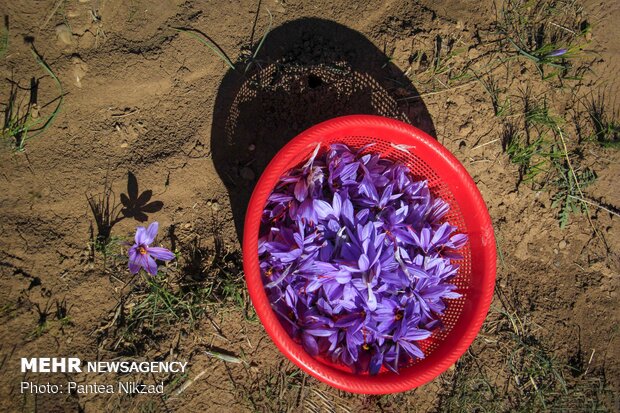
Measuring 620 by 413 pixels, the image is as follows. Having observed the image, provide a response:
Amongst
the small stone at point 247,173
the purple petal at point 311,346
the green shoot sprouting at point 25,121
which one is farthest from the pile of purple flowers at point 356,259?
the green shoot sprouting at point 25,121

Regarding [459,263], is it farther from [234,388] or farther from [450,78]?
[234,388]

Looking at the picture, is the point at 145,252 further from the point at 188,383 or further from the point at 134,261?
the point at 188,383

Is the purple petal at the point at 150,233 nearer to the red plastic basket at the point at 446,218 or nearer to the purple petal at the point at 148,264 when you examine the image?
the purple petal at the point at 148,264

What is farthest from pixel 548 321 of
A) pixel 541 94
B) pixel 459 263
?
pixel 541 94

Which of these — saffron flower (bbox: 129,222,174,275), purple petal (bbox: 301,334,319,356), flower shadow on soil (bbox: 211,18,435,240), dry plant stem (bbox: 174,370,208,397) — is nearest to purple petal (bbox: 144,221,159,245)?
saffron flower (bbox: 129,222,174,275)

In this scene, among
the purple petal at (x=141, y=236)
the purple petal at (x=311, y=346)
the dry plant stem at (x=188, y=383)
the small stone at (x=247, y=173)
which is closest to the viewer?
the purple petal at (x=311, y=346)

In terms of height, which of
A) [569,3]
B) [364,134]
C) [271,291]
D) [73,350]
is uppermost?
[569,3]

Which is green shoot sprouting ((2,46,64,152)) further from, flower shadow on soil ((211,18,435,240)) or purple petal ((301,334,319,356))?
purple petal ((301,334,319,356))
